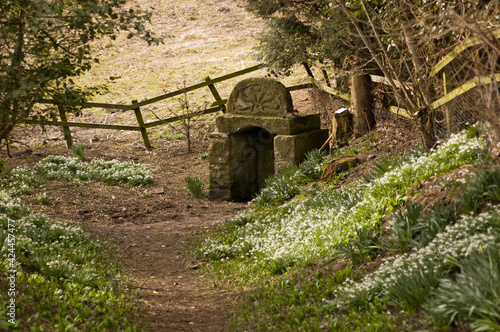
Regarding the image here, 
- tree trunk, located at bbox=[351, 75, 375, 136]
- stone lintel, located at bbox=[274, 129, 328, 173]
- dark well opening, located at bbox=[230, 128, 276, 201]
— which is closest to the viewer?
tree trunk, located at bbox=[351, 75, 375, 136]

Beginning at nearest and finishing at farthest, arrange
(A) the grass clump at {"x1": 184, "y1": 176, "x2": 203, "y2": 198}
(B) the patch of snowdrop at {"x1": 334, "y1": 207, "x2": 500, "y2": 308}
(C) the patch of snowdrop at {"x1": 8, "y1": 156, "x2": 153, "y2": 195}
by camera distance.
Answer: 1. (B) the patch of snowdrop at {"x1": 334, "y1": 207, "x2": 500, "y2": 308}
2. (C) the patch of snowdrop at {"x1": 8, "y1": 156, "x2": 153, "y2": 195}
3. (A) the grass clump at {"x1": 184, "y1": 176, "x2": 203, "y2": 198}

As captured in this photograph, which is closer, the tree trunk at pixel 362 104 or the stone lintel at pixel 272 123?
the tree trunk at pixel 362 104

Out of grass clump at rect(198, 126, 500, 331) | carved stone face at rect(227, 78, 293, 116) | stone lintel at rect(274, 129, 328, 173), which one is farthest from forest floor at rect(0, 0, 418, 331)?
carved stone face at rect(227, 78, 293, 116)

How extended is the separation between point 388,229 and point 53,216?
5.64 meters

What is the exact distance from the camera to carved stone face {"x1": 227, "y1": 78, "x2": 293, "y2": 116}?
9.61 metres

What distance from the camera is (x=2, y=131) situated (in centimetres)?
639

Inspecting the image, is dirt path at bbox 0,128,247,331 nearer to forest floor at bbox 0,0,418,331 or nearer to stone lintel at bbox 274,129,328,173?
forest floor at bbox 0,0,418,331

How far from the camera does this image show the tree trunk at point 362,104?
9.16 meters

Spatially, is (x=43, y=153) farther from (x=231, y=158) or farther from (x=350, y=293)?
(x=350, y=293)

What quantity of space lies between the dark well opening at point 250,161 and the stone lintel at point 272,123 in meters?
0.32

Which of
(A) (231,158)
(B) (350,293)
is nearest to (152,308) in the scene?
(B) (350,293)

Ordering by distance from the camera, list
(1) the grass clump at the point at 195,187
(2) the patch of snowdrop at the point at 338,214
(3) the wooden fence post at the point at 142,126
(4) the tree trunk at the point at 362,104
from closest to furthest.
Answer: (2) the patch of snowdrop at the point at 338,214 < (4) the tree trunk at the point at 362,104 < (1) the grass clump at the point at 195,187 < (3) the wooden fence post at the point at 142,126

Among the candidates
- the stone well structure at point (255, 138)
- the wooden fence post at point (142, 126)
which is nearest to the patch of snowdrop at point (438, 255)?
the stone well structure at point (255, 138)

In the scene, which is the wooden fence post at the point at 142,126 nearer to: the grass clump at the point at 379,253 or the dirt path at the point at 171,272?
the dirt path at the point at 171,272
